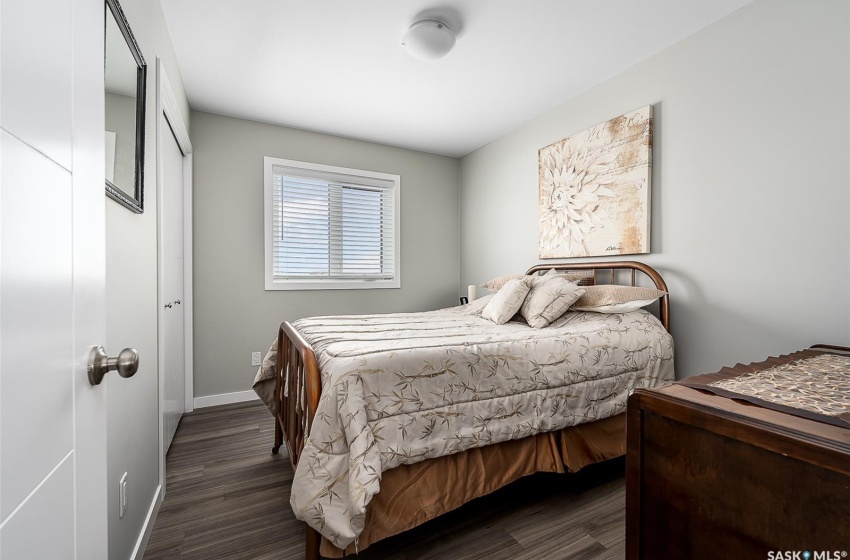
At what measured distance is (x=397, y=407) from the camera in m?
1.45

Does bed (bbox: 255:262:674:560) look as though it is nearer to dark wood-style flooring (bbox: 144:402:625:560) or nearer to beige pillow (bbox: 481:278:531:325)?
dark wood-style flooring (bbox: 144:402:625:560)

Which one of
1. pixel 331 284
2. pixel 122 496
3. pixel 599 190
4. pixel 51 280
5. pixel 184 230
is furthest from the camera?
pixel 331 284

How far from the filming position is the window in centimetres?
360

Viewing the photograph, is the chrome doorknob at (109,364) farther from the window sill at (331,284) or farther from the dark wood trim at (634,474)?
the window sill at (331,284)

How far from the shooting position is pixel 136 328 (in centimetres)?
158

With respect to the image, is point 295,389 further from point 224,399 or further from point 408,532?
point 224,399

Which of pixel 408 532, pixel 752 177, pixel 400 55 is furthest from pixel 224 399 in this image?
pixel 752 177

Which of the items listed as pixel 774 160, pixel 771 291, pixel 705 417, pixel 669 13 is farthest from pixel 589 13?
pixel 705 417

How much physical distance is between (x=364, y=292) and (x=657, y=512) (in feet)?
10.6

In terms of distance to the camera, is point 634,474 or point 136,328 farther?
point 136,328

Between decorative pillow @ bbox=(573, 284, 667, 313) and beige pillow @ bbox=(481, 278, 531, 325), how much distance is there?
0.38m

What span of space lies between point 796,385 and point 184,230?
3777 millimetres

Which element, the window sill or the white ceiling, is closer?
the white ceiling

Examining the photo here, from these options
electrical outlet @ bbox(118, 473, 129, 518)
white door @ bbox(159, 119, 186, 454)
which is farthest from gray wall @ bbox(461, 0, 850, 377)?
electrical outlet @ bbox(118, 473, 129, 518)
